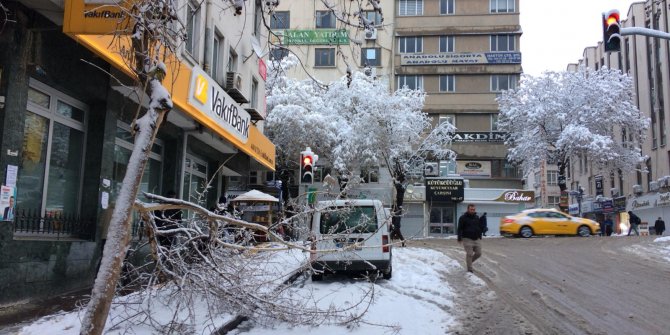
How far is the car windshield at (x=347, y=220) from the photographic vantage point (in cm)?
709

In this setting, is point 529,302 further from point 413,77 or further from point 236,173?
point 413,77

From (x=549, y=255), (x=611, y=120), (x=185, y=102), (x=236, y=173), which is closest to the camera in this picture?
(x=185, y=102)

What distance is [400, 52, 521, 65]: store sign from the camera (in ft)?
130

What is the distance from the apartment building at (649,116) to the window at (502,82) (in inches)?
229

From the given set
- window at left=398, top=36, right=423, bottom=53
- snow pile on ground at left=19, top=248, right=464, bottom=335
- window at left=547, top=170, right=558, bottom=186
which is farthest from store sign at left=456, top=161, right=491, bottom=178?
window at left=547, top=170, right=558, bottom=186

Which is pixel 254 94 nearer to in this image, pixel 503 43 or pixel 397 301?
pixel 397 301

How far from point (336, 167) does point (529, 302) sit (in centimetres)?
2049

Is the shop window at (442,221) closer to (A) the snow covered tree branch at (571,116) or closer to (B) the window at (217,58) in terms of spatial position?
(A) the snow covered tree branch at (571,116)

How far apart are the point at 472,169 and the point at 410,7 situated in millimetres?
13399

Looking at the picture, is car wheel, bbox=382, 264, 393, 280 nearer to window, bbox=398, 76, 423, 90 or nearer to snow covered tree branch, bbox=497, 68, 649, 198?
snow covered tree branch, bbox=497, 68, 649, 198

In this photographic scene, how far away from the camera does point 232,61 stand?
1692 cm

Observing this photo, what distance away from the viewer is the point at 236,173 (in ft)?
66.0

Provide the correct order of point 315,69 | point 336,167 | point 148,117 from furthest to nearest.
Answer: point 315,69
point 336,167
point 148,117

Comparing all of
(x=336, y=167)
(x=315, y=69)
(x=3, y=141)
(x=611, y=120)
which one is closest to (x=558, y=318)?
(x=3, y=141)
